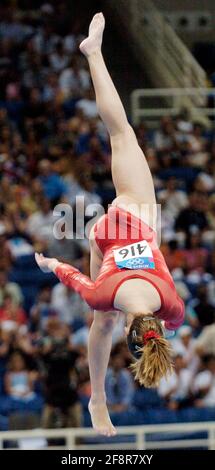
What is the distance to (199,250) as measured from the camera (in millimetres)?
11711

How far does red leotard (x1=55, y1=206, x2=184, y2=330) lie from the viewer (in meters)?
5.94

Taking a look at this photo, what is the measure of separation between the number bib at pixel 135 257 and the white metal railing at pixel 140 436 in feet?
9.48

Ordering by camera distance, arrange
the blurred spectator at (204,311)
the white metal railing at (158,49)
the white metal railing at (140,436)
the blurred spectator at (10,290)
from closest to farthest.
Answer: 1. the white metal railing at (140,436)
2. the blurred spectator at (10,290)
3. the blurred spectator at (204,311)
4. the white metal railing at (158,49)

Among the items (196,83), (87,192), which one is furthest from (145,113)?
(87,192)

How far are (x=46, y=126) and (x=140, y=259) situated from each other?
23.2 ft

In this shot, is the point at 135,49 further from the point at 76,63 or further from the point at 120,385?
the point at 120,385

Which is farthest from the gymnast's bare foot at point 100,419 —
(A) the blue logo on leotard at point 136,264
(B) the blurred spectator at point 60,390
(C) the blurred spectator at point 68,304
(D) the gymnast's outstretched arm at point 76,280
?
(C) the blurred spectator at point 68,304

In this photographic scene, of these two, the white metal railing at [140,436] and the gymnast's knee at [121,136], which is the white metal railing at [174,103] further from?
the gymnast's knee at [121,136]

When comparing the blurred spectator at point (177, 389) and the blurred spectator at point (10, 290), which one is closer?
the blurred spectator at point (177, 389)

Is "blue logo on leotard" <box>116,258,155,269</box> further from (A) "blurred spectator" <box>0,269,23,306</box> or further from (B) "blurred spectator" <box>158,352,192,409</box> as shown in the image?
(A) "blurred spectator" <box>0,269,23,306</box>

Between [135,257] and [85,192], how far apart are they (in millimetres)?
6041

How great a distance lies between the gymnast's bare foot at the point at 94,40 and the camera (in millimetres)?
6641

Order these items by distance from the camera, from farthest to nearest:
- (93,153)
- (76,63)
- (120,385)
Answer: (76,63) < (93,153) < (120,385)

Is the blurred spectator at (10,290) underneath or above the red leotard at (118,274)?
above
